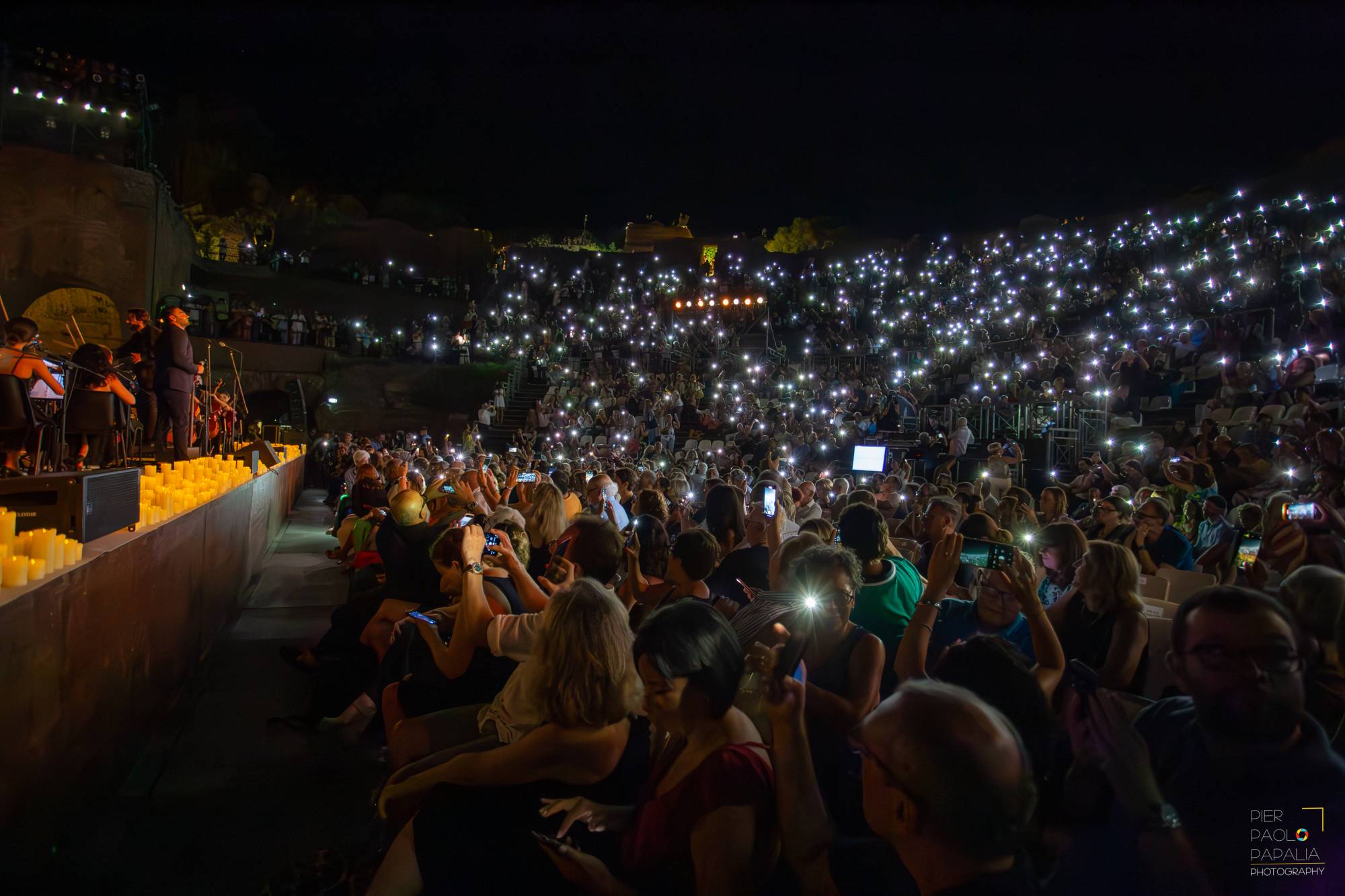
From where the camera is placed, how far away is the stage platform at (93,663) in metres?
2.43

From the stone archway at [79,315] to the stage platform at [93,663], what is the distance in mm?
18004

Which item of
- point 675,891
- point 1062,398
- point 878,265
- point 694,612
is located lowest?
point 675,891

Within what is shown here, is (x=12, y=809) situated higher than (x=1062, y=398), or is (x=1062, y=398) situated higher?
(x=1062, y=398)

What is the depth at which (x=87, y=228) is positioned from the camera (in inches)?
755

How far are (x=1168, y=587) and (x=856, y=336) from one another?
24986 mm

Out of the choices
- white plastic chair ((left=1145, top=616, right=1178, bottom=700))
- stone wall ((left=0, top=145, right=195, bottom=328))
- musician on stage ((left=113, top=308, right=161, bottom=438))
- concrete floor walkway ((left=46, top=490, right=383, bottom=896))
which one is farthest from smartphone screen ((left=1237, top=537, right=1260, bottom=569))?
stone wall ((left=0, top=145, right=195, bottom=328))

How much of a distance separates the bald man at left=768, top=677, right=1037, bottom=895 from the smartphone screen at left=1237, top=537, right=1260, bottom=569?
13.4 feet

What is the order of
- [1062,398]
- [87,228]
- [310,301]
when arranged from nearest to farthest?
[1062,398], [87,228], [310,301]

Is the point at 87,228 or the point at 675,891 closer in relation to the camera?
the point at 675,891

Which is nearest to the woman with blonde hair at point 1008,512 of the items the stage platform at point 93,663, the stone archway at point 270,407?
the stage platform at point 93,663

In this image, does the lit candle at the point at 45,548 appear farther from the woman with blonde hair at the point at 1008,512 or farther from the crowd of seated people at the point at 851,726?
the woman with blonde hair at the point at 1008,512

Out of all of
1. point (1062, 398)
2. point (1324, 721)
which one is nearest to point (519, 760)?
point (1324, 721)

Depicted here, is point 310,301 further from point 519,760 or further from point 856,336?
point 519,760

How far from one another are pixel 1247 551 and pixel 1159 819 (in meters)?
3.91
